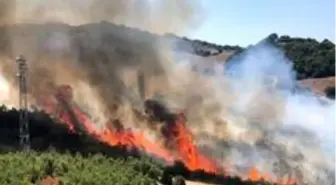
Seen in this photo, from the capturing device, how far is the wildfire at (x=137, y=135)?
80125mm

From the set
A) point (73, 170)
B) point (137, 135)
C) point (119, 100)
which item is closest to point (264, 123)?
point (137, 135)

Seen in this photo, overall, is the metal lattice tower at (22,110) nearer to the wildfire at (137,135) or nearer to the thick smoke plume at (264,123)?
the wildfire at (137,135)

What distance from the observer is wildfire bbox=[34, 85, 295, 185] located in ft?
263

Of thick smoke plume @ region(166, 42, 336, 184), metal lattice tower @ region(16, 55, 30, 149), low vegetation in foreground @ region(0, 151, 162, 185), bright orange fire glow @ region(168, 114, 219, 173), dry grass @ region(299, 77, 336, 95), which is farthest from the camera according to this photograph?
dry grass @ region(299, 77, 336, 95)

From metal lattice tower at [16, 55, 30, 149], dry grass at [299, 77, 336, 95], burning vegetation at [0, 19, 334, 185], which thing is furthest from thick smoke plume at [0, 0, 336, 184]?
dry grass at [299, 77, 336, 95]

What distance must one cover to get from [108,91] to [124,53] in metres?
5.60

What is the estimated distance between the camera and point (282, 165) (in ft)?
267

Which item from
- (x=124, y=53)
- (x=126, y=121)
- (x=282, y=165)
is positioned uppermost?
(x=124, y=53)

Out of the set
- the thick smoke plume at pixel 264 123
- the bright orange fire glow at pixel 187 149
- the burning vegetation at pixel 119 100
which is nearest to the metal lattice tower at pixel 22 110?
the burning vegetation at pixel 119 100

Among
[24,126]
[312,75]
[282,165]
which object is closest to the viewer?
[24,126]

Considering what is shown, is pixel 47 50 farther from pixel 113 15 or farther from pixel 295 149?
pixel 295 149

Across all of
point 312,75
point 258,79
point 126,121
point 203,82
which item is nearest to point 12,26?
point 126,121

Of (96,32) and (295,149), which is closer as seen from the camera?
(295,149)

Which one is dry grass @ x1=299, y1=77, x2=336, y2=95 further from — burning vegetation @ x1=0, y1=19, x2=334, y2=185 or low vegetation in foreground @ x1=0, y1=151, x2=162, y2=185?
low vegetation in foreground @ x1=0, y1=151, x2=162, y2=185
